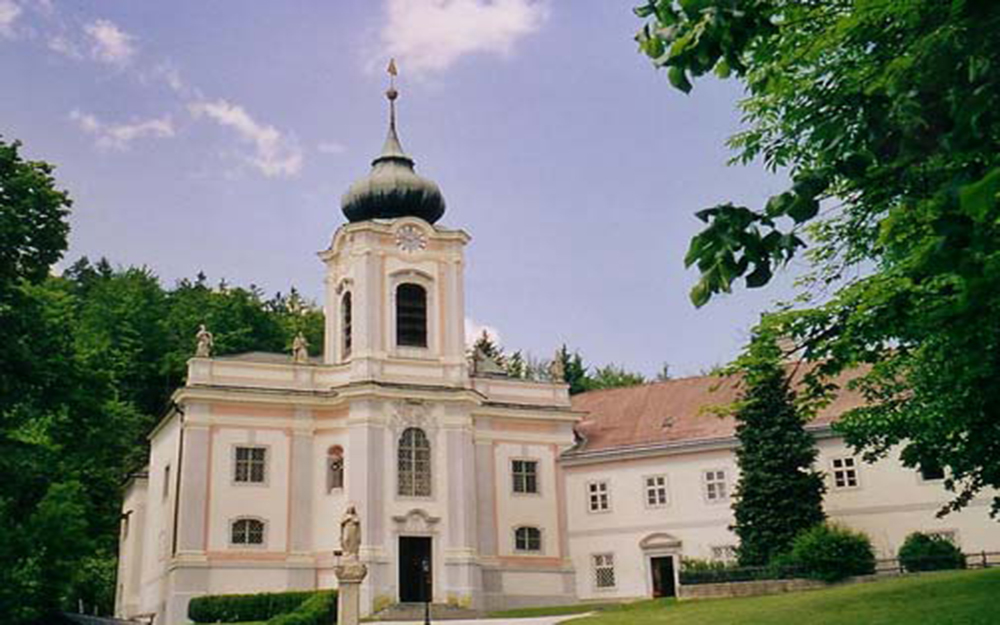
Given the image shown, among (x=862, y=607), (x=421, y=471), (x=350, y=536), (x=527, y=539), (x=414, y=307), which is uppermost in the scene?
A: (x=414, y=307)

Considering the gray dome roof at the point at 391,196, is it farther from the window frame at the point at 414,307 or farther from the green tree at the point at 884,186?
the green tree at the point at 884,186

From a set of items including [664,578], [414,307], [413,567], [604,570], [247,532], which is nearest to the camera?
[247,532]

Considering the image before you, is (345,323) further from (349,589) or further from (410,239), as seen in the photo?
(349,589)

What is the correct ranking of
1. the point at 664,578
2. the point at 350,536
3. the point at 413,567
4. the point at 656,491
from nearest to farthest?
the point at 350,536 < the point at 413,567 < the point at 664,578 < the point at 656,491

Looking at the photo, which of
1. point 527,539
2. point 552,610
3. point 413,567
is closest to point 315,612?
point 413,567

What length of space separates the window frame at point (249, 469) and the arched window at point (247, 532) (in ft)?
3.86

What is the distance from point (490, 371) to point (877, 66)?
117 ft

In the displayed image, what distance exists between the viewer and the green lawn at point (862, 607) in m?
19.4

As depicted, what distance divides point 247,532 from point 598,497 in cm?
1247

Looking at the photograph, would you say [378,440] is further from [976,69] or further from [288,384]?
[976,69]

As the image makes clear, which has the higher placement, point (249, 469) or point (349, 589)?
point (249, 469)

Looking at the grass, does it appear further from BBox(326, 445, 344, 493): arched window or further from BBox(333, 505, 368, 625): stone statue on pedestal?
BBox(333, 505, 368, 625): stone statue on pedestal

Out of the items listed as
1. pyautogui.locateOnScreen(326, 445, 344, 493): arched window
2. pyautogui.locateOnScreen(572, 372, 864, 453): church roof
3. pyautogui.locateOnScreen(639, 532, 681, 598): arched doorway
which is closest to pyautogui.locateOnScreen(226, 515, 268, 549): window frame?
pyautogui.locateOnScreen(326, 445, 344, 493): arched window

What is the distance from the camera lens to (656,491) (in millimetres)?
39000
